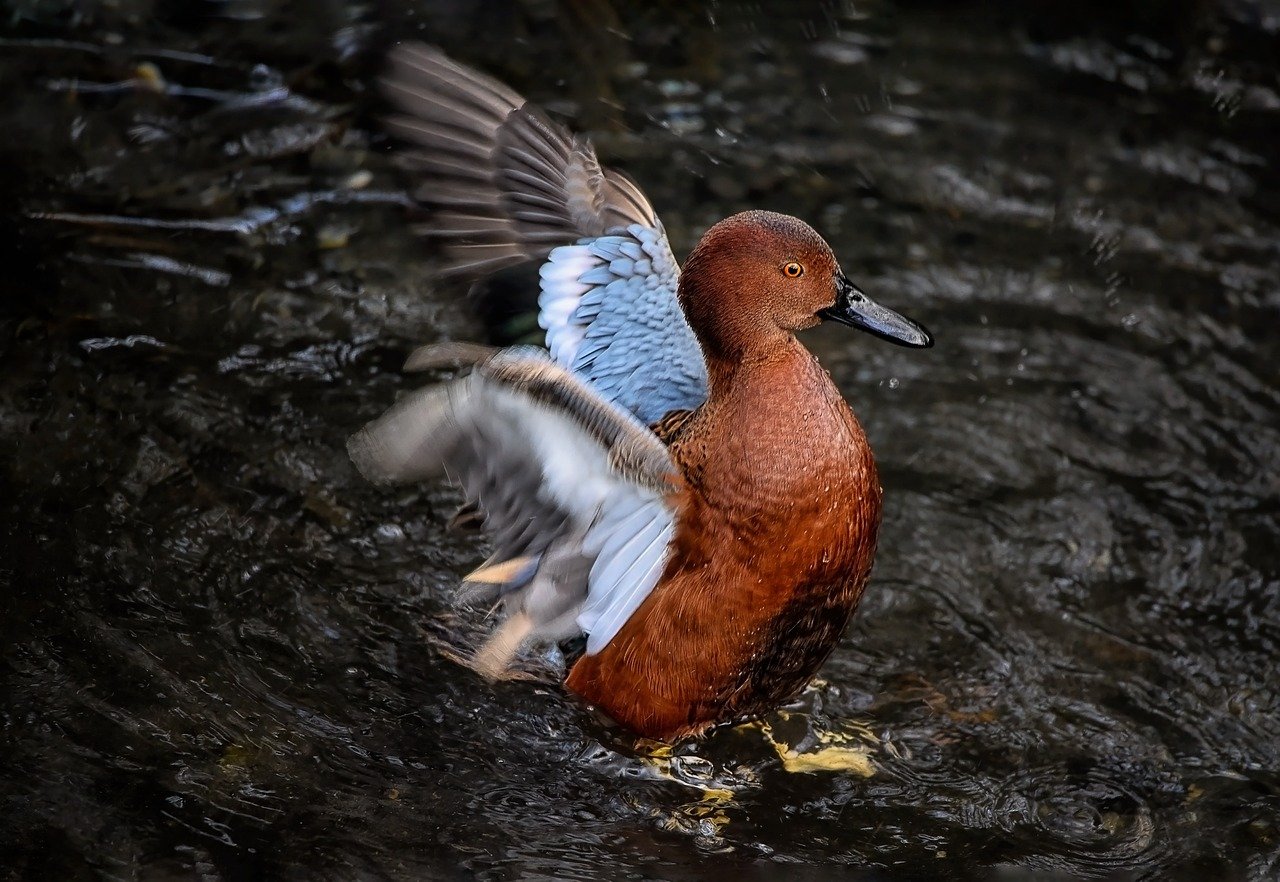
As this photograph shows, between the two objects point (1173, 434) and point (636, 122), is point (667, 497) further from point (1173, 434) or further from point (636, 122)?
point (636, 122)

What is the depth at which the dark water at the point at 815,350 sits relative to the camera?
3400 millimetres

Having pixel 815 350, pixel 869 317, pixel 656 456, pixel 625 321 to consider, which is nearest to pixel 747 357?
pixel 869 317

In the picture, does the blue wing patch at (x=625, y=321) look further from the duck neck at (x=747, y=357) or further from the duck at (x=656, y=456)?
the duck neck at (x=747, y=357)

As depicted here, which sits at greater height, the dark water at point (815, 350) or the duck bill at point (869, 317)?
the duck bill at point (869, 317)

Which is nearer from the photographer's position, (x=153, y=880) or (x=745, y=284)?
(x=153, y=880)

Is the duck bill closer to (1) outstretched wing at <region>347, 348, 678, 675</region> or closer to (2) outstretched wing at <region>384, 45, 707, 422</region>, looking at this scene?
(2) outstretched wing at <region>384, 45, 707, 422</region>

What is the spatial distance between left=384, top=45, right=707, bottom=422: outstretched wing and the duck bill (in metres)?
0.52

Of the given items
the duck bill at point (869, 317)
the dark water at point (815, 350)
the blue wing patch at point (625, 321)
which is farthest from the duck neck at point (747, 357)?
the dark water at point (815, 350)

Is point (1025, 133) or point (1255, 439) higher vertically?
point (1025, 133)

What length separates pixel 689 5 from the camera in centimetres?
652

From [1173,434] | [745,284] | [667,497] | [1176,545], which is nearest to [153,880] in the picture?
[667,497]

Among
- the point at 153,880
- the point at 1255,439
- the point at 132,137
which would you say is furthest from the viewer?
the point at 132,137

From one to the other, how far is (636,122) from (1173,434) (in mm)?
2621

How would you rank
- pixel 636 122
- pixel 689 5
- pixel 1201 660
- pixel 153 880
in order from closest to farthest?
pixel 153 880, pixel 1201 660, pixel 636 122, pixel 689 5
